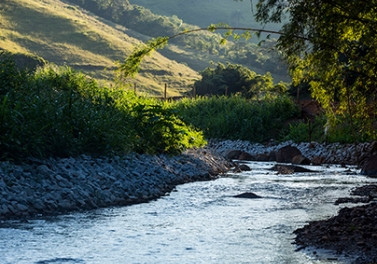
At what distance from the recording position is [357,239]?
408 inches

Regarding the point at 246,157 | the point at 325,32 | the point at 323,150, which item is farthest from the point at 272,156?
the point at 325,32

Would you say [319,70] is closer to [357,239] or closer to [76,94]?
[357,239]

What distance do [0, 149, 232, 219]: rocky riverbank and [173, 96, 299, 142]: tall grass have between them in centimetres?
2208

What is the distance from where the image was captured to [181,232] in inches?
450

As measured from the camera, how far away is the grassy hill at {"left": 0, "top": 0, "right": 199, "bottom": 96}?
9525cm

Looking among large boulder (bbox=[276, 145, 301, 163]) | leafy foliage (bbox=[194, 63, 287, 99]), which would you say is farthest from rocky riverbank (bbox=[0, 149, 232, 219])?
leafy foliage (bbox=[194, 63, 287, 99])

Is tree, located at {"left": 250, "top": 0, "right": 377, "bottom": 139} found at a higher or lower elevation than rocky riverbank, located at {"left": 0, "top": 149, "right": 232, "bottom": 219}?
higher

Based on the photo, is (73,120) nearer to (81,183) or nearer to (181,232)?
(81,183)

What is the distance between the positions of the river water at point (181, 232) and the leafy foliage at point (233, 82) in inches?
1864

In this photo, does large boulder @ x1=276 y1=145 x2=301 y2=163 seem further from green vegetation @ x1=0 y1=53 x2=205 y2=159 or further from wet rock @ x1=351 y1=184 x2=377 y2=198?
wet rock @ x1=351 y1=184 x2=377 y2=198

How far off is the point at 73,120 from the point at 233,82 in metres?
51.1

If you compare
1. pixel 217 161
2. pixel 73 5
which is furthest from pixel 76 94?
pixel 73 5

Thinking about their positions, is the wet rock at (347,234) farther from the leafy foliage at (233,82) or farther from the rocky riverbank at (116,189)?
the leafy foliage at (233,82)

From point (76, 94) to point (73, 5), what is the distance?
123 meters
